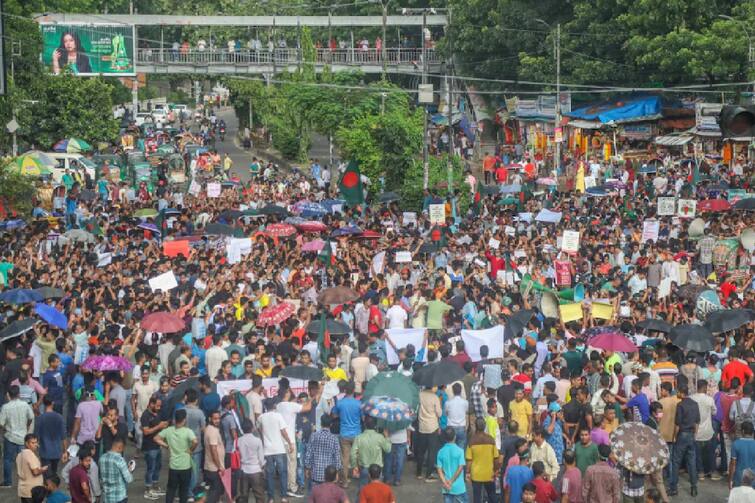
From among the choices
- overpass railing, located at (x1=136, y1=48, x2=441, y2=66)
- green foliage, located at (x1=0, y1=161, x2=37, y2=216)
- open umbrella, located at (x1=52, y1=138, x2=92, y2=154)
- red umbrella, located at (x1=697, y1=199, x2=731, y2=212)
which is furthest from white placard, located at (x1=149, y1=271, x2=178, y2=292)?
overpass railing, located at (x1=136, y1=48, x2=441, y2=66)

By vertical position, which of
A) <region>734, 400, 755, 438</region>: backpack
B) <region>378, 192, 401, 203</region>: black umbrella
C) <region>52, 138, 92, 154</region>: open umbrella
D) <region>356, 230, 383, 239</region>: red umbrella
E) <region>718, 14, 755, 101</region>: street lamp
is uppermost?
<region>718, 14, 755, 101</region>: street lamp

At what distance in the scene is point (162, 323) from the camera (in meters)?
18.1

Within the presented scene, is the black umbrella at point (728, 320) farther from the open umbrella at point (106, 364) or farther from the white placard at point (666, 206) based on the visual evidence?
the white placard at point (666, 206)

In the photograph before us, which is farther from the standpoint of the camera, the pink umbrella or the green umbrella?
the pink umbrella

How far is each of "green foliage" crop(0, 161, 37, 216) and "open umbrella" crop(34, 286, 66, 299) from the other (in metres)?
11.5

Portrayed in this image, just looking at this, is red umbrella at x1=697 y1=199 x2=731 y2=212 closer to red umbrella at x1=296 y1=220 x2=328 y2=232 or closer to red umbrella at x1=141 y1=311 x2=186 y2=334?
red umbrella at x1=296 y1=220 x2=328 y2=232

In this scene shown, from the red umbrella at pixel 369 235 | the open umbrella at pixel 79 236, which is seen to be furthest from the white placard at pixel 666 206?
the open umbrella at pixel 79 236

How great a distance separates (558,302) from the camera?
2039 centimetres

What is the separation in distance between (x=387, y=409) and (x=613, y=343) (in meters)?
3.28

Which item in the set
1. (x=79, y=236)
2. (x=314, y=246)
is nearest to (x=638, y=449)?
(x=314, y=246)

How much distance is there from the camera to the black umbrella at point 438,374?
51.2 feet

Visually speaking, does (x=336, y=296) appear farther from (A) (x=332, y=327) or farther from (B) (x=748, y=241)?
(B) (x=748, y=241)

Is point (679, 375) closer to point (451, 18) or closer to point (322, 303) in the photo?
point (322, 303)

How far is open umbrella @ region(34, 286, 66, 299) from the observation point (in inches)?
812
